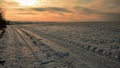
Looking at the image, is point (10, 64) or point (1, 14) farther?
point (1, 14)

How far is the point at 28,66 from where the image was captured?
29.5 ft

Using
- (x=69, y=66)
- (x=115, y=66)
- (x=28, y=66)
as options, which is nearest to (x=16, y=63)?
(x=28, y=66)

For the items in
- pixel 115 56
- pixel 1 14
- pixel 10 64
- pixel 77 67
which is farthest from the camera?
pixel 1 14

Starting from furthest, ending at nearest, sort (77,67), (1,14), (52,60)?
1. (1,14)
2. (52,60)
3. (77,67)

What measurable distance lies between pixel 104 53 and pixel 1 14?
60116mm

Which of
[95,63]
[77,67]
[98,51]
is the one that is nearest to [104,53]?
[98,51]

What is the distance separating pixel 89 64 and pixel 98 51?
4.00 metres

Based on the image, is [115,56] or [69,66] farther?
[115,56]

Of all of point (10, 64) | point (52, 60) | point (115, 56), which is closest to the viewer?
point (10, 64)

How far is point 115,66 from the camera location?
352 inches

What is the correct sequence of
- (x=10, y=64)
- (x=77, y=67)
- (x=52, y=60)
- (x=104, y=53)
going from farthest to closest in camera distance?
(x=104, y=53) → (x=52, y=60) → (x=10, y=64) → (x=77, y=67)

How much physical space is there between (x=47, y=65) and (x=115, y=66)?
3.12 meters

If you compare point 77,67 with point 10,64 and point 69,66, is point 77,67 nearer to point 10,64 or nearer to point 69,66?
point 69,66

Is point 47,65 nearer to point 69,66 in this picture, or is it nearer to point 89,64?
point 69,66
